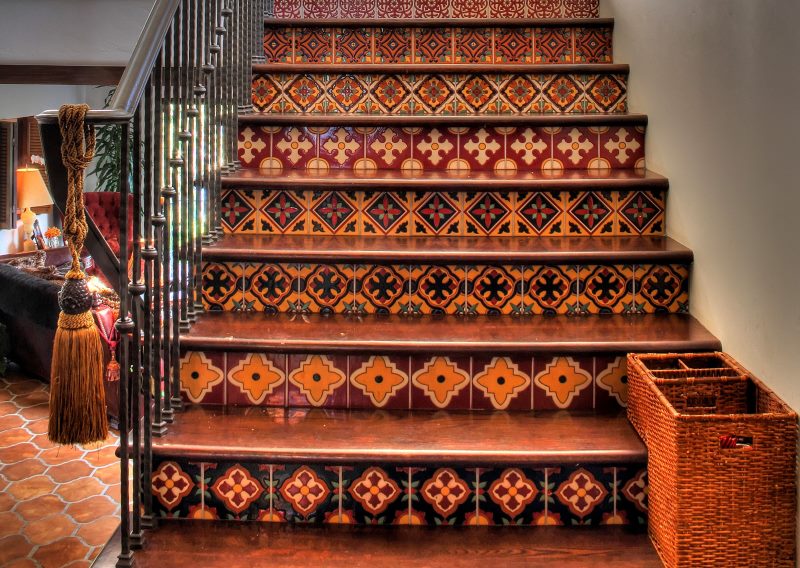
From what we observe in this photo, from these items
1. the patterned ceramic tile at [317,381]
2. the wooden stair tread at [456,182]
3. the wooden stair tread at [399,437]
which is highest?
the wooden stair tread at [456,182]

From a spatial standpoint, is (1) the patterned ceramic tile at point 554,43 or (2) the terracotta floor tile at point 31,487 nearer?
(1) the patterned ceramic tile at point 554,43

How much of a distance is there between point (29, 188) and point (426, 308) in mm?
6890

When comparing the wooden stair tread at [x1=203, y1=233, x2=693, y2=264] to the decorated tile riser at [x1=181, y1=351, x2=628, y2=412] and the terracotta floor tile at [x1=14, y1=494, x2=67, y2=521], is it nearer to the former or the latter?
the decorated tile riser at [x1=181, y1=351, x2=628, y2=412]

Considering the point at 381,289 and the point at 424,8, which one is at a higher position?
the point at 424,8

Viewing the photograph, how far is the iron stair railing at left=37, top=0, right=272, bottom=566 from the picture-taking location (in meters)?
1.67

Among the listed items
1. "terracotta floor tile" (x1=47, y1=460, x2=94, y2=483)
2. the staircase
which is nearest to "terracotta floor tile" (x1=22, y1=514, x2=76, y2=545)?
"terracotta floor tile" (x1=47, y1=460, x2=94, y2=483)

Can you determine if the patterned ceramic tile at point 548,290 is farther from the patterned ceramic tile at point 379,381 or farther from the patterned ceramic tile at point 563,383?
the patterned ceramic tile at point 379,381

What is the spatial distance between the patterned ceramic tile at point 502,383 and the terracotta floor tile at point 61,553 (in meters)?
2.21

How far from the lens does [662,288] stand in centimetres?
227

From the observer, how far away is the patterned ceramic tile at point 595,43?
3.15m

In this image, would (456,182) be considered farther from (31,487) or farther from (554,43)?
(31,487)

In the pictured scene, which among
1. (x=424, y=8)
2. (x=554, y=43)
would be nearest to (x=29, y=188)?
(x=424, y=8)

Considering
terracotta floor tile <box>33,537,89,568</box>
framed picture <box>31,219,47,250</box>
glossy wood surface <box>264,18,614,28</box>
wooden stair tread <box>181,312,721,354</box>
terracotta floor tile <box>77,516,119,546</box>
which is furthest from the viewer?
framed picture <box>31,219,47,250</box>

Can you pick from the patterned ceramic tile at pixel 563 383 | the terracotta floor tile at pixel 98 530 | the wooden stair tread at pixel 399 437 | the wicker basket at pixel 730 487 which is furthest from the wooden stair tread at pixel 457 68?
the terracotta floor tile at pixel 98 530
